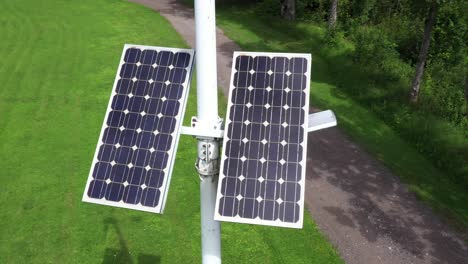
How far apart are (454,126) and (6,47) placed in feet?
95.6

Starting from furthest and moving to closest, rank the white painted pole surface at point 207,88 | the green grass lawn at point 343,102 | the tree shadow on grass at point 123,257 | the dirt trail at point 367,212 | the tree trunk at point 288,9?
the tree trunk at point 288,9
the green grass lawn at point 343,102
the dirt trail at point 367,212
the tree shadow on grass at point 123,257
the white painted pole surface at point 207,88

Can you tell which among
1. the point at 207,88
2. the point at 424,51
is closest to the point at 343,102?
the point at 424,51

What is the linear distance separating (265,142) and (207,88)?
1.38 m

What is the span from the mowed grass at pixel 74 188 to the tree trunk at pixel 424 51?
1017 centimetres

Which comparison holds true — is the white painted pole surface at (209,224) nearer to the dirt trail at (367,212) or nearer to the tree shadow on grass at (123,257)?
the tree shadow on grass at (123,257)

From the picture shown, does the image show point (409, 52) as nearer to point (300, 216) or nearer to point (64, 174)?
point (64, 174)

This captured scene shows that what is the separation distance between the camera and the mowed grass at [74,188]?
15.0 m

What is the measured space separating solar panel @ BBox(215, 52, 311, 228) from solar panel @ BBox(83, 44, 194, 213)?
1.00 metres

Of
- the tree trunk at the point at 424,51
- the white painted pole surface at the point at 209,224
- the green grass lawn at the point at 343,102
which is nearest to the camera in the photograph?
the white painted pole surface at the point at 209,224

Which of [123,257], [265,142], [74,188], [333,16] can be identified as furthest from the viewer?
[333,16]

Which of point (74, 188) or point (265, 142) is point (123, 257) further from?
point (265, 142)

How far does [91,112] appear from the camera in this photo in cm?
2353

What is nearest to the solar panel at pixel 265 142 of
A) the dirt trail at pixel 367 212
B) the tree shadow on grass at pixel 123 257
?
the tree shadow on grass at pixel 123 257

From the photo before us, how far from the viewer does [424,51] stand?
23.1 meters
